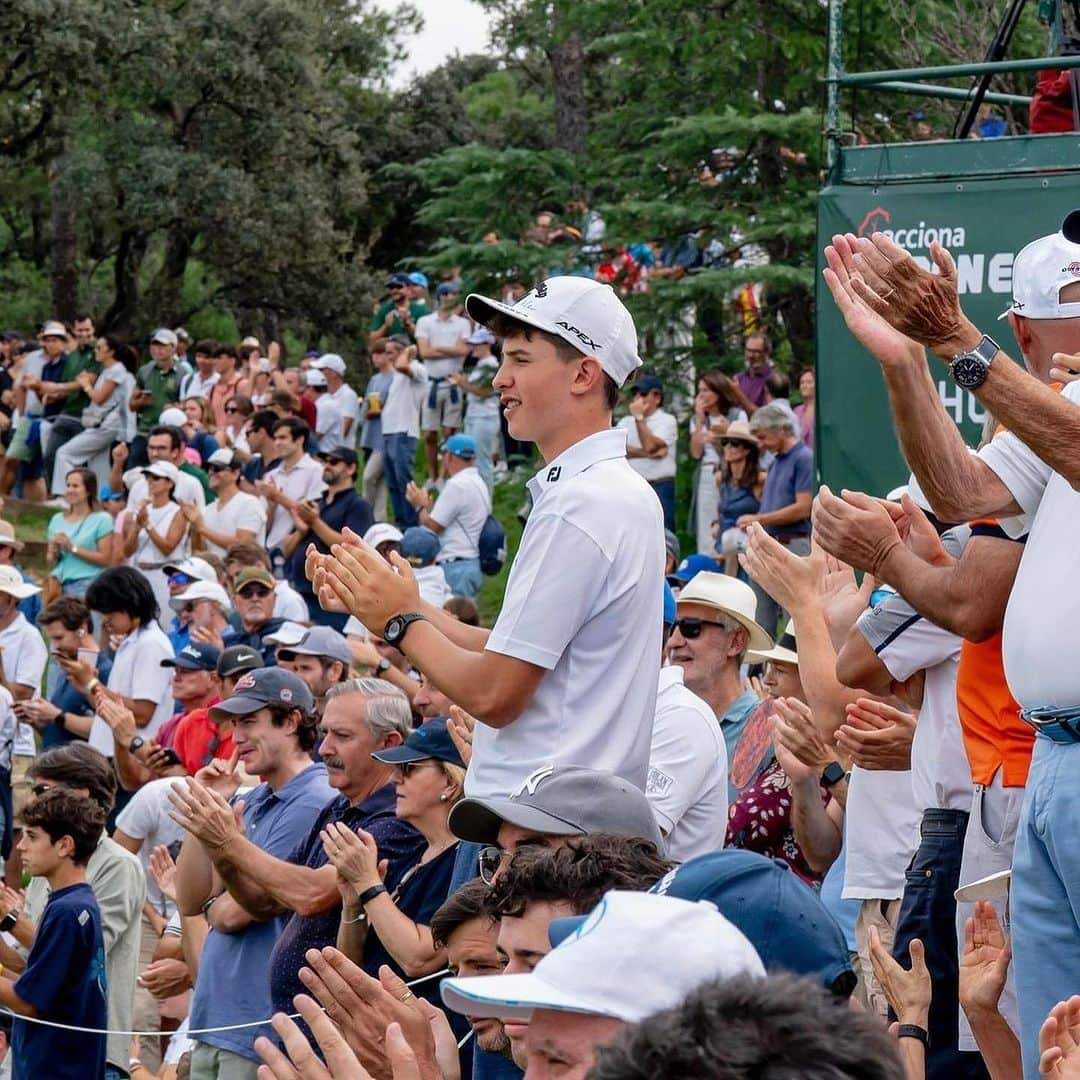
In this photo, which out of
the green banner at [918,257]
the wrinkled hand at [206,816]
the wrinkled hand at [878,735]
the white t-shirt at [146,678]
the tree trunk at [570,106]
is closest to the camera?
the wrinkled hand at [878,735]

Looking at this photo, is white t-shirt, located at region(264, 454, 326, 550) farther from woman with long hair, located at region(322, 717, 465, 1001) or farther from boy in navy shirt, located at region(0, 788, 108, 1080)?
woman with long hair, located at region(322, 717, 465, 1001)

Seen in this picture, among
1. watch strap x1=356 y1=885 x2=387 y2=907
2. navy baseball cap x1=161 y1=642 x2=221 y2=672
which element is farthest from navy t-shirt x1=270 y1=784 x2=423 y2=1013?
navy baseball cap x1=161 y1=642 x2=221 y2=672

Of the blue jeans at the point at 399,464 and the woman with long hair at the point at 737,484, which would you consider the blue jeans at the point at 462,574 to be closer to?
the woman with long hair at the point at 737,484

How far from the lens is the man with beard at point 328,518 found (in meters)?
13.3

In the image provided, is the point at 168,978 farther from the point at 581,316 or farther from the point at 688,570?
the point at 581,316

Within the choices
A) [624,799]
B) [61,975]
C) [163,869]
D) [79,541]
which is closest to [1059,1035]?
[624,799]

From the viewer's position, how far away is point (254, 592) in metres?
10.5

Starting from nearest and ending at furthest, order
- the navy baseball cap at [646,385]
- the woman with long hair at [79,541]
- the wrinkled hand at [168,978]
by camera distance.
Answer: the wrinkled hand at [168,978], the navy baseball cap at [646,385], the woman with long hair at [79,541]

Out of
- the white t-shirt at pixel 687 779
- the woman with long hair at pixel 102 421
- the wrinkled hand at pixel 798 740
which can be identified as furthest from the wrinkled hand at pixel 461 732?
the woman with long hair at pixel 102 421

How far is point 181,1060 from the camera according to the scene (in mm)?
6492

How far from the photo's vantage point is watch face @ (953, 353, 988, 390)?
3.44m

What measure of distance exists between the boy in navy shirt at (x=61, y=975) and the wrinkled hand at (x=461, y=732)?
1.95 meters

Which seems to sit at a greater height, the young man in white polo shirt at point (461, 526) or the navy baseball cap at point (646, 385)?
the navy baseball cap at point (646, 385)

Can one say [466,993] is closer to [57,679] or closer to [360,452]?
[57,679]
